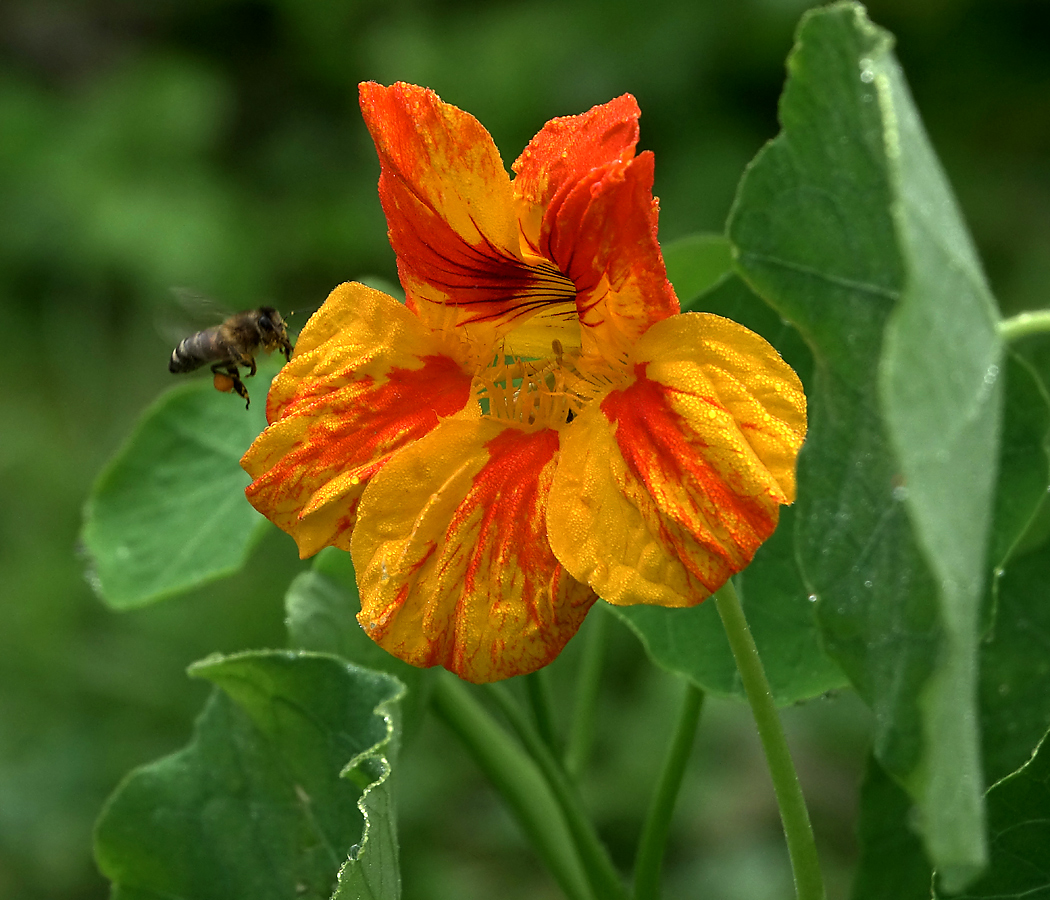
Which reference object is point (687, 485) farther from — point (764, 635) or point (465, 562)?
point (764, 635)

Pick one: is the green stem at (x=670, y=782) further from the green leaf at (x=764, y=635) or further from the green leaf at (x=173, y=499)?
the green leaf at (x=173, y=499)

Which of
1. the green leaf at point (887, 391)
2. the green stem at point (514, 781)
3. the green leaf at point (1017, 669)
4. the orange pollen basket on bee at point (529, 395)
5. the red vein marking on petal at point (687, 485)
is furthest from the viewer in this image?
the green stem at point (514, 781)

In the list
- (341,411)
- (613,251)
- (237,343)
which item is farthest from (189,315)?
(613,251)

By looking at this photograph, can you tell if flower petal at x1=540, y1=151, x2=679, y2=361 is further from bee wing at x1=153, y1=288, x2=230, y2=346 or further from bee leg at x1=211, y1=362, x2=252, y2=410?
bee wing at x1=153, y1=288, x2=230, y2=346

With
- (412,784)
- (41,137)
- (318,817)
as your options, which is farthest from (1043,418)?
(41,137)

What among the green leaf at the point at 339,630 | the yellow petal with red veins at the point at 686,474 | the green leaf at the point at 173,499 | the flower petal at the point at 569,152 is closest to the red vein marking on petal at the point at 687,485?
the yellow petal with red veins at the point at 686,474
